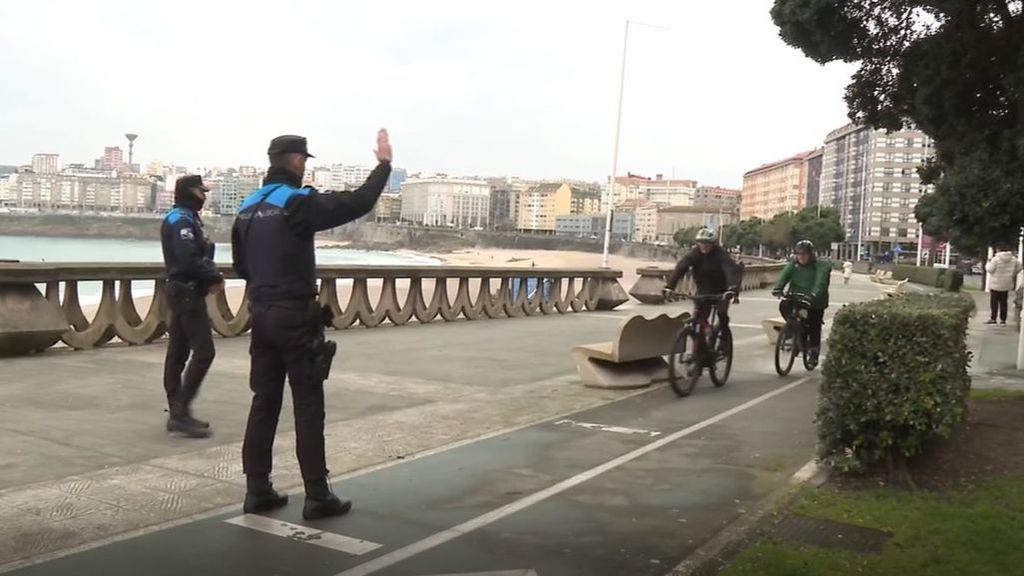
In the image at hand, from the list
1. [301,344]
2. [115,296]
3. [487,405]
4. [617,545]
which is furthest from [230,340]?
[617,545]

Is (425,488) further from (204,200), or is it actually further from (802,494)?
(204,200)

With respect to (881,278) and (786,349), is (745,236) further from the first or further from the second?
(786,349)

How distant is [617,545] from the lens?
4.60 m

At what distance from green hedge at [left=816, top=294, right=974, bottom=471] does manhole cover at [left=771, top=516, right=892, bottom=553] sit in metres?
0.94

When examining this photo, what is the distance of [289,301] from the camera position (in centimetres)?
476

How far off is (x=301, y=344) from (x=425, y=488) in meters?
1.40

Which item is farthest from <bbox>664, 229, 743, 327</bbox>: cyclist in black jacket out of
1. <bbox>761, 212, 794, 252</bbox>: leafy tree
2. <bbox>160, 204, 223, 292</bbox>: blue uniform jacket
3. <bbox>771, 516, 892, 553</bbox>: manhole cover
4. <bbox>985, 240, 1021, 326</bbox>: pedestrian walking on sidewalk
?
<bbox>761, 212, 794, 252</bbox>: leafy tree

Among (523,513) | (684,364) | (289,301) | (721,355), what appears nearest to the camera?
(289,301)

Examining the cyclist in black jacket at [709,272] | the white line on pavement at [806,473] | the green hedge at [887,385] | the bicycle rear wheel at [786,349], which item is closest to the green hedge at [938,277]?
the bicycle rear wheel at [786,349]

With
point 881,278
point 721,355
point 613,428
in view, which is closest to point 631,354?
point 721,355

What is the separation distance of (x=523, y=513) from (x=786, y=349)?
6.95 m

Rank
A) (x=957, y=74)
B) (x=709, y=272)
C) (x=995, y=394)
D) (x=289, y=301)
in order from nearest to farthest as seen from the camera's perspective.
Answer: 1. (x=289, y=301)
2. (x=957, y=74)
3. (x=995, y=394)
4. (x=709, y=272)

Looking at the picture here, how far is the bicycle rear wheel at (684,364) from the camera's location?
9334mm

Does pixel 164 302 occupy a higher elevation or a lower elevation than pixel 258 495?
higher
